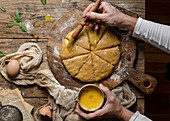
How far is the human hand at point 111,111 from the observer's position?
7.00 ft

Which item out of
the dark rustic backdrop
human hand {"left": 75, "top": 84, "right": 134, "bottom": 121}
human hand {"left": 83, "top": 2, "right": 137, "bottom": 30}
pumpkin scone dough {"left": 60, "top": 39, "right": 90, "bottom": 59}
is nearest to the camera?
human hand {"left": 75, "top": 84, "right": 134, "bottom": 121}

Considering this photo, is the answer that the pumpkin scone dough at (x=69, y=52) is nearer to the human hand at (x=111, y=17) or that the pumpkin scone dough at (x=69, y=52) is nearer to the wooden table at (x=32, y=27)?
the wooden table at (x=32, y=27)

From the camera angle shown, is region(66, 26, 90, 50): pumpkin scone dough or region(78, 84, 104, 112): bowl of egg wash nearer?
region(78, 84, 104, 112): bowl of egg wash

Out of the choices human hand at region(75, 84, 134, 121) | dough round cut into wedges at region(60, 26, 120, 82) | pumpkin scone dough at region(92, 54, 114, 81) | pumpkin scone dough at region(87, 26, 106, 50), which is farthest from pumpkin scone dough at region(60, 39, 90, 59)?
human hand at region(75, 84, 134, 121)

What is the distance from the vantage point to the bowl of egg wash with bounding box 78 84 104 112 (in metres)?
2.15

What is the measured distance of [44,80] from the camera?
2.38m

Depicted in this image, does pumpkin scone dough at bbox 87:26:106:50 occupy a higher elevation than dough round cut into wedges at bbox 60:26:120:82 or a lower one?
higher

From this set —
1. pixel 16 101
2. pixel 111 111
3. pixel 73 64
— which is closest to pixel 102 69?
pixel 73 64

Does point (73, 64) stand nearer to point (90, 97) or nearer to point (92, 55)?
point (92, 55)

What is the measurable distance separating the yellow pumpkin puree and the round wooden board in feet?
0.78

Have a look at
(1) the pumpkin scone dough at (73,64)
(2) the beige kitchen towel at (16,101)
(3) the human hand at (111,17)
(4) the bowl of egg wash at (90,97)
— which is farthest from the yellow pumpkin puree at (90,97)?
(3) the human hand at (111,17)

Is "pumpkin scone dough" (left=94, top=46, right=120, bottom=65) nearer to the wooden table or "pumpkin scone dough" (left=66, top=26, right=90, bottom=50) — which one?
"pumpkin scone dough" (left=66, top=26, right=90, bottom=50)

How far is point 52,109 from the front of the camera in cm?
240

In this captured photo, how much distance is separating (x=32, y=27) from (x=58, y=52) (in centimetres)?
50
